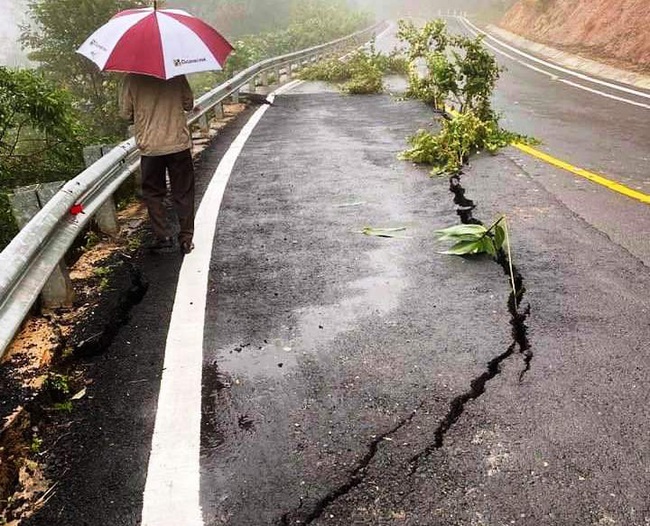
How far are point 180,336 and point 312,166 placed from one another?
174 inches

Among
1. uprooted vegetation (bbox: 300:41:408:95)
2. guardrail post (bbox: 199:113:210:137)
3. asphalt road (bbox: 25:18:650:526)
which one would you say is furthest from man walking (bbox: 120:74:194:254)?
uprooted vegetation (bbox: 300:41:408:95)

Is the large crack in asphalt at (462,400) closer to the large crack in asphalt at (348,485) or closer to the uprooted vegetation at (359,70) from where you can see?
the large crack in asphalt at (348,485)

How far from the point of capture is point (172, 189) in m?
5.02

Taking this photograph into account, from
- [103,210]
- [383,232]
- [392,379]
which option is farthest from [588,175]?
[103,210]

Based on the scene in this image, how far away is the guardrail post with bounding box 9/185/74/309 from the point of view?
3.84m

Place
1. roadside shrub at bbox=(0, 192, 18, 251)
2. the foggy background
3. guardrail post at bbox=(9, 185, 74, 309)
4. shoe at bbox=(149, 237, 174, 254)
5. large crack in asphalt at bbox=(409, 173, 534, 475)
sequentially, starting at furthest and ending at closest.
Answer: the foggy background < roadside shrub at bbox=(0, 192, 18, 251) < shoe at bbox=(149, 237, 174, 254) < guardrail post at bbox=(9, 185, 74, 309) < large crack in asphalt at bbox=(409, 173, 534, 475)

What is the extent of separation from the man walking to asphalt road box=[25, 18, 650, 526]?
330 millimetres

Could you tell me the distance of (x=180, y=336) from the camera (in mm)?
3586

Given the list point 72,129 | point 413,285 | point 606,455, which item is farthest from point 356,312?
point 72,129

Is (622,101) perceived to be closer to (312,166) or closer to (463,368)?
(312,166)

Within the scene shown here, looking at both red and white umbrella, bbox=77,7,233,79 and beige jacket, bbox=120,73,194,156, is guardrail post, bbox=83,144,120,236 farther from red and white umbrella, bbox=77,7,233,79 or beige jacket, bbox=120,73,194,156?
red and white umbrella, bbox=77,7,233,79

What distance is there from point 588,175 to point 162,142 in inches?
180

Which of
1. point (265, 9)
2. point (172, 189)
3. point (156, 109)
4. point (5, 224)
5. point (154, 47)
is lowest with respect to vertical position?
point (5, 224)

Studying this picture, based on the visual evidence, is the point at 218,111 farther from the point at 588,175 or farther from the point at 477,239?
the point at 477,239
